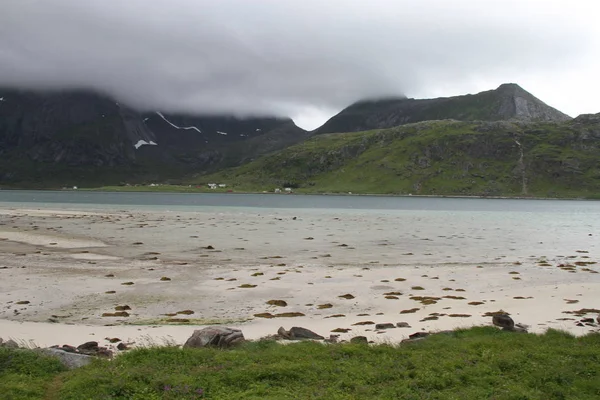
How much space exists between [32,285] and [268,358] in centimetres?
2246

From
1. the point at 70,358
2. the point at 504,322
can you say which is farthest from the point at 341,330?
the point at 70,358

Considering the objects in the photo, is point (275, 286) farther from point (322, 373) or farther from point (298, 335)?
point (322, 373)

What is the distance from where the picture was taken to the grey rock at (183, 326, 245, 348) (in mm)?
15742

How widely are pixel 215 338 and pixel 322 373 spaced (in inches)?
186

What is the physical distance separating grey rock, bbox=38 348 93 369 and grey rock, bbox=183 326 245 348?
3.14 metres

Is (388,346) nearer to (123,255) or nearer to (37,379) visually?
(37,379)

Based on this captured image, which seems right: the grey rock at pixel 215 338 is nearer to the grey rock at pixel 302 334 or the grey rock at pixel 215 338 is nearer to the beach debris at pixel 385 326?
the grey rock at pixel 302 334

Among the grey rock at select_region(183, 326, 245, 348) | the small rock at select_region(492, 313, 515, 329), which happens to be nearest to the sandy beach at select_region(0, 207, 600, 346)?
the small rock at select_region(492, 313, 515, 329)

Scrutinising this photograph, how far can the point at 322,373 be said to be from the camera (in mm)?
12961

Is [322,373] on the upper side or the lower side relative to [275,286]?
upper

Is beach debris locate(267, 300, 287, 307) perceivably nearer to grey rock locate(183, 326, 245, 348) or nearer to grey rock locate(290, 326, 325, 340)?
grey rock locate(290, 326, 325, 340)

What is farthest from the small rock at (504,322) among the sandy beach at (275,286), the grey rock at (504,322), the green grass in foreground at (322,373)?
the green grass in foreground at (322,373)

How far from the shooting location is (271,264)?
135 feet

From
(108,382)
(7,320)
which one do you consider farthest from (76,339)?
(108,382)
